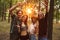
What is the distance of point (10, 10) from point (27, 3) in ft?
0.76

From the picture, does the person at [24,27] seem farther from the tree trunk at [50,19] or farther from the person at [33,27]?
the tree trunk at [50,19]

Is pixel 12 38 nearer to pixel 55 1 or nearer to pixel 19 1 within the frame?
pixel 19 1

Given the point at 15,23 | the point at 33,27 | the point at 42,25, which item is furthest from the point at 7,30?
the point at 42,25

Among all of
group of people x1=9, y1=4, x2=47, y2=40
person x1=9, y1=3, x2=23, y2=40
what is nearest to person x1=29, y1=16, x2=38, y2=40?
group of people x1=9, y1=4, x2=47, y2=40

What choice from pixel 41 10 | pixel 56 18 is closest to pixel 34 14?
pixel 41 10

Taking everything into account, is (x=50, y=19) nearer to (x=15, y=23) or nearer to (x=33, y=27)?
(x=33, y=27)

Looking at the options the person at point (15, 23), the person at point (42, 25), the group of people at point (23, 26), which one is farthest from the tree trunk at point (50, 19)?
the person at point (15, 23)

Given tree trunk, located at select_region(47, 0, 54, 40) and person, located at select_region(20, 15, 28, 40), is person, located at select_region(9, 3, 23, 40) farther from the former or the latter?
tree trunk, located at select_region(47, 0, 54, 40)

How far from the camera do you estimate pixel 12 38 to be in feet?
8.90

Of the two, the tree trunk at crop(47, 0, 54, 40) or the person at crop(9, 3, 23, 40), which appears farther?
the person at crop(9, 3, 23, 40)

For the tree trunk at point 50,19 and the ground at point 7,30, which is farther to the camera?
the ground at point 7,30

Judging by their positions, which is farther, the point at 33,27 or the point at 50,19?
the point at 33,27

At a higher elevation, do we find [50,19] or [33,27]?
[50,19]

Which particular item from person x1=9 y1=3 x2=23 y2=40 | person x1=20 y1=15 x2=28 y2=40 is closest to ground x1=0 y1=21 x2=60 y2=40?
person x1=9 y1=3 x2=23 y2=40
